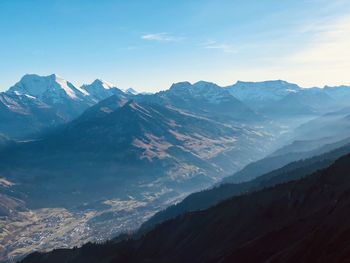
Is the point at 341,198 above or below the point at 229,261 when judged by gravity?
above

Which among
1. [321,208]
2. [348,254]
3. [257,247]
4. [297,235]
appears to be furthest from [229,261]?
[348,254]

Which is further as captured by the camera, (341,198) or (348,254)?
(341,198)

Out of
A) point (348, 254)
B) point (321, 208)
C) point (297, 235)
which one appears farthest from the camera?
point (321, 208)

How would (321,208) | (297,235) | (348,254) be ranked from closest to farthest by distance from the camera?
(348,254), (297,235), (321,208)

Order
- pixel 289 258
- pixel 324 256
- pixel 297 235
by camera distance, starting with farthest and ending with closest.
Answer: pixel 297 235 < pixel 289 258 < pixel 324 256

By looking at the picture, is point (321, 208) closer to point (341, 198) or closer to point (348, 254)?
point (341, 198)

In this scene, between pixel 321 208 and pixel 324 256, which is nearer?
pixel 324 256

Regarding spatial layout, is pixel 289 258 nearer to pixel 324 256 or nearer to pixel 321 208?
pixel 324 256

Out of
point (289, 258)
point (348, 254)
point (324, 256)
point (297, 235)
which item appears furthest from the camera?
point (297, 235)
